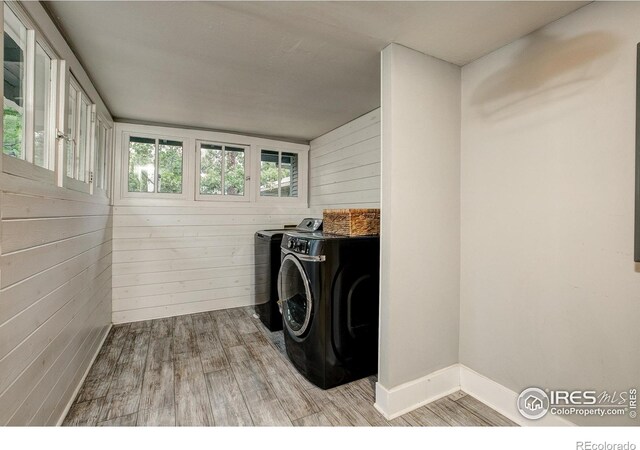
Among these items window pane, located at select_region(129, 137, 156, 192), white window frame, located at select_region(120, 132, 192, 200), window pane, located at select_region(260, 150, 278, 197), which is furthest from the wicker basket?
window pane, located at select_region(129, 137, 156, 192)

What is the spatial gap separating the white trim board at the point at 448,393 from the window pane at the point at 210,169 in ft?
8.81

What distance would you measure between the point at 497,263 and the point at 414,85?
1.14m

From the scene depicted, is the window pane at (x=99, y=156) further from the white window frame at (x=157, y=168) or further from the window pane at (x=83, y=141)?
the white window frame at (x=157, y=168)

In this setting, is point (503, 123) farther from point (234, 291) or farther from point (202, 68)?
point (234, 291)

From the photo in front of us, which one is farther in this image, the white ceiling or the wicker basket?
the wicker basket

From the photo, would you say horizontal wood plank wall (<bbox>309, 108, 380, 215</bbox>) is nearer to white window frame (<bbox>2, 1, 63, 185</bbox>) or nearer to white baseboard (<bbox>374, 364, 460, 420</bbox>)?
white baseboard (<bbox>374, 364, 460, 420</bbox>)

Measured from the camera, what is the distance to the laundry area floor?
153 cm

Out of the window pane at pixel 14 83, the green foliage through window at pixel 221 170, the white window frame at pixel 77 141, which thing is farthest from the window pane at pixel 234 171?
the window pane at pixel 14 83

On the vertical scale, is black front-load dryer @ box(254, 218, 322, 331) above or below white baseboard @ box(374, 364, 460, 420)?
above

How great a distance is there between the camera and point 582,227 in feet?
4.23

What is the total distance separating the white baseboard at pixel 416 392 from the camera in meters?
1.57

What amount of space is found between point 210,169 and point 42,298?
2.23 metres

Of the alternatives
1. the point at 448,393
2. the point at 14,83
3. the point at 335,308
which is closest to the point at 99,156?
the point at 14,83

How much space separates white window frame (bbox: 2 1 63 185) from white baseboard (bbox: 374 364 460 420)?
198 centimetres
